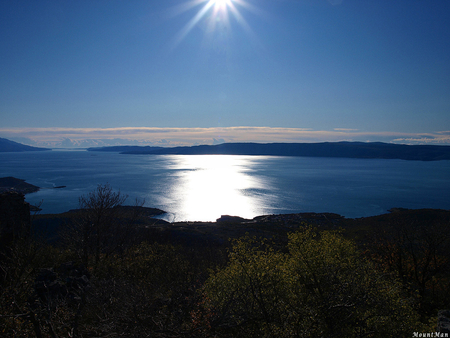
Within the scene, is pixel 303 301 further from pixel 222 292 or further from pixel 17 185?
pixel 17 185

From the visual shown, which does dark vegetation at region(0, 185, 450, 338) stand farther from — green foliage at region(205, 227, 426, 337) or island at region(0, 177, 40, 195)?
island at region(0, 177, 40, 195)

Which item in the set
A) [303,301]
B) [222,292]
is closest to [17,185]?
[222,292]

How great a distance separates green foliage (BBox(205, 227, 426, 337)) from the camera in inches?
397

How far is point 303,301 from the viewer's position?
1184 centimetres

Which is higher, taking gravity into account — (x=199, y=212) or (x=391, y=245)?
(x=391, y=245)

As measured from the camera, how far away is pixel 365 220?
6378 cm

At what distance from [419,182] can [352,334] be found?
144 meters

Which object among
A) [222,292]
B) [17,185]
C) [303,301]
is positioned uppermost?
[303,301]

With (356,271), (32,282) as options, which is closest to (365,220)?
(356,271)

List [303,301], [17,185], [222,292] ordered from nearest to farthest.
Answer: [303,301], [222,292], [17,185]

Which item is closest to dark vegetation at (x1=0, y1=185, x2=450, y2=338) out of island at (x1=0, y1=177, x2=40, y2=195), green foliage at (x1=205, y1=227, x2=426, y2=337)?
green foliage at (x1=205, y1=227, x2=426, y2=337)

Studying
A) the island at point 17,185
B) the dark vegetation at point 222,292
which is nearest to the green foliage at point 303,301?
the dark vegetation at point 222,292

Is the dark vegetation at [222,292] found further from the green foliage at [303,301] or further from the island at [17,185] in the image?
the island at [17,185]

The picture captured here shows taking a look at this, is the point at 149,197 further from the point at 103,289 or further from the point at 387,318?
the point at 387,318
